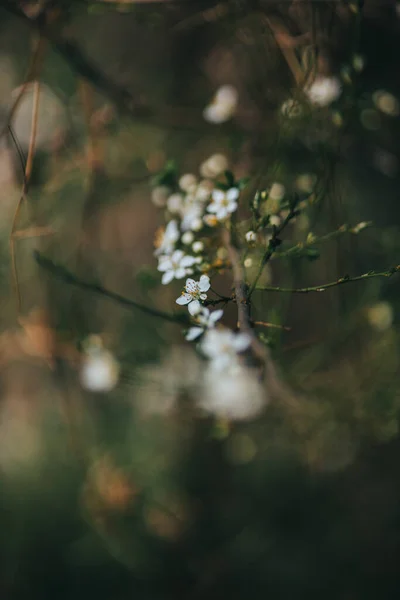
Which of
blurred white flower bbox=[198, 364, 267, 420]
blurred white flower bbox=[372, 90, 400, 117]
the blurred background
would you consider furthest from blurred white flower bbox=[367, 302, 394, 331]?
blurred white flower bbox=[372, 90, 400, 117]

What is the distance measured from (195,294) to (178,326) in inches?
40.7

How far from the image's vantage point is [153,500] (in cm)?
160

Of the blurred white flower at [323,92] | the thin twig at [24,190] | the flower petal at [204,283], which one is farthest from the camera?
the blurred white flower at [323,92]

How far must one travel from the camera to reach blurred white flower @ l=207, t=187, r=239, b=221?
27.1 inches

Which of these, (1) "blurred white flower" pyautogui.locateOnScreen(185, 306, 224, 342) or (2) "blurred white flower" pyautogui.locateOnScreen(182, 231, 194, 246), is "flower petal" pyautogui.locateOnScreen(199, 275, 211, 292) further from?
(2) "blurred white flower" pyautogui.locateOnScreen(182, 231, 194, 246)

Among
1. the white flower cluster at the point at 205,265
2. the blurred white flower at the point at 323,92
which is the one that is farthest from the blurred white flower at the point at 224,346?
the blurred white flower at the point at 323,92

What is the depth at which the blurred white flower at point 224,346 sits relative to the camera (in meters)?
0.56

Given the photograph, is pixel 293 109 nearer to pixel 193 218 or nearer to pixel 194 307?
pixel 193 218

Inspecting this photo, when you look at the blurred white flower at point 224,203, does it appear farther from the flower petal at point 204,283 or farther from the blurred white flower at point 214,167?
the blurred white flower at point 214,167

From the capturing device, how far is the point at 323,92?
92cm

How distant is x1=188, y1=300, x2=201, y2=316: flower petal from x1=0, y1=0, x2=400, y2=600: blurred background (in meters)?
0.33

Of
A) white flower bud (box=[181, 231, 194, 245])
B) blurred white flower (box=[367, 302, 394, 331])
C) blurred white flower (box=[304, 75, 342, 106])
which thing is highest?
blurred white flower (box=[304, 75, 342, 106])

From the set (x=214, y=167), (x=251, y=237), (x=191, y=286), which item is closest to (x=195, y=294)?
(x=191, y=286)

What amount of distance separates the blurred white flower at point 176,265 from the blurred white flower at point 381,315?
24.7 inches
